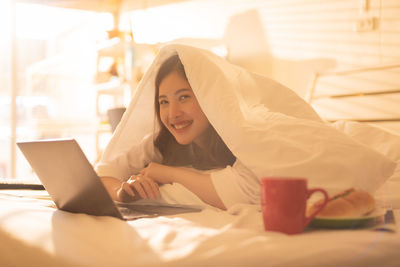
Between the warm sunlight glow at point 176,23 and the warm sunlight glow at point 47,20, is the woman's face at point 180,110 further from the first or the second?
the warm sunlight glow at point 47,20

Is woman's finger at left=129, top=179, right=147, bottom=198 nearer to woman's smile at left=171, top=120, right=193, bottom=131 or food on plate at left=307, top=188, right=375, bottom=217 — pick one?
woman's smile at left=171, top=120, right=193, bottom=131

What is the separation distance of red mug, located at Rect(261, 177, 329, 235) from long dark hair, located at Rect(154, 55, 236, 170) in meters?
0.59

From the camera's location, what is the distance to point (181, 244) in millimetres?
625

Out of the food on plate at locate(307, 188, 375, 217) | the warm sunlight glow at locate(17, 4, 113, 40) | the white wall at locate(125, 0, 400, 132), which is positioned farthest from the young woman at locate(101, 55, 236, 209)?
the warm sunlight glow at locate(17, 4, 113, 40)

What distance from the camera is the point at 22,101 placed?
495cm

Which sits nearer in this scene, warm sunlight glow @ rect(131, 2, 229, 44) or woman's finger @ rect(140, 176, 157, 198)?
woman's finger @ rect(140, 176, 157, 198)

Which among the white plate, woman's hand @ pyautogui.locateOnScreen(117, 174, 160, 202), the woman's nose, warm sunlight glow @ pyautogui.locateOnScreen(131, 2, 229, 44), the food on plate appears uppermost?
warm sunlight glow @ pyautogui.locateOnScreen(131, 2, 229, 44)

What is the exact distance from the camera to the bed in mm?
575

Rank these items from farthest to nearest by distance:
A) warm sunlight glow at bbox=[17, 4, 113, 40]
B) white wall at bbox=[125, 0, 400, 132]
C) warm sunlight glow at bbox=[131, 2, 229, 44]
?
warm sunlight glow at bbox=[17, 4, 113, 40]
warm sunlight glow at bbox=[131, 2, 229, 44]
white wall at bbox=[125, 0, 400, 132]

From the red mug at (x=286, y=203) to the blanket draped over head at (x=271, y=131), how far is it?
0.65 ft

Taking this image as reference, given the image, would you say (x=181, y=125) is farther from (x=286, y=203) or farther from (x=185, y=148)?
(x=286, y=203)

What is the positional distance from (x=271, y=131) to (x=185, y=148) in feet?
1.68

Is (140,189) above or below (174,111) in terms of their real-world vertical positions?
below

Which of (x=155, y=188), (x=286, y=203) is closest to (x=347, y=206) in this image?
(x=286, y=203)
